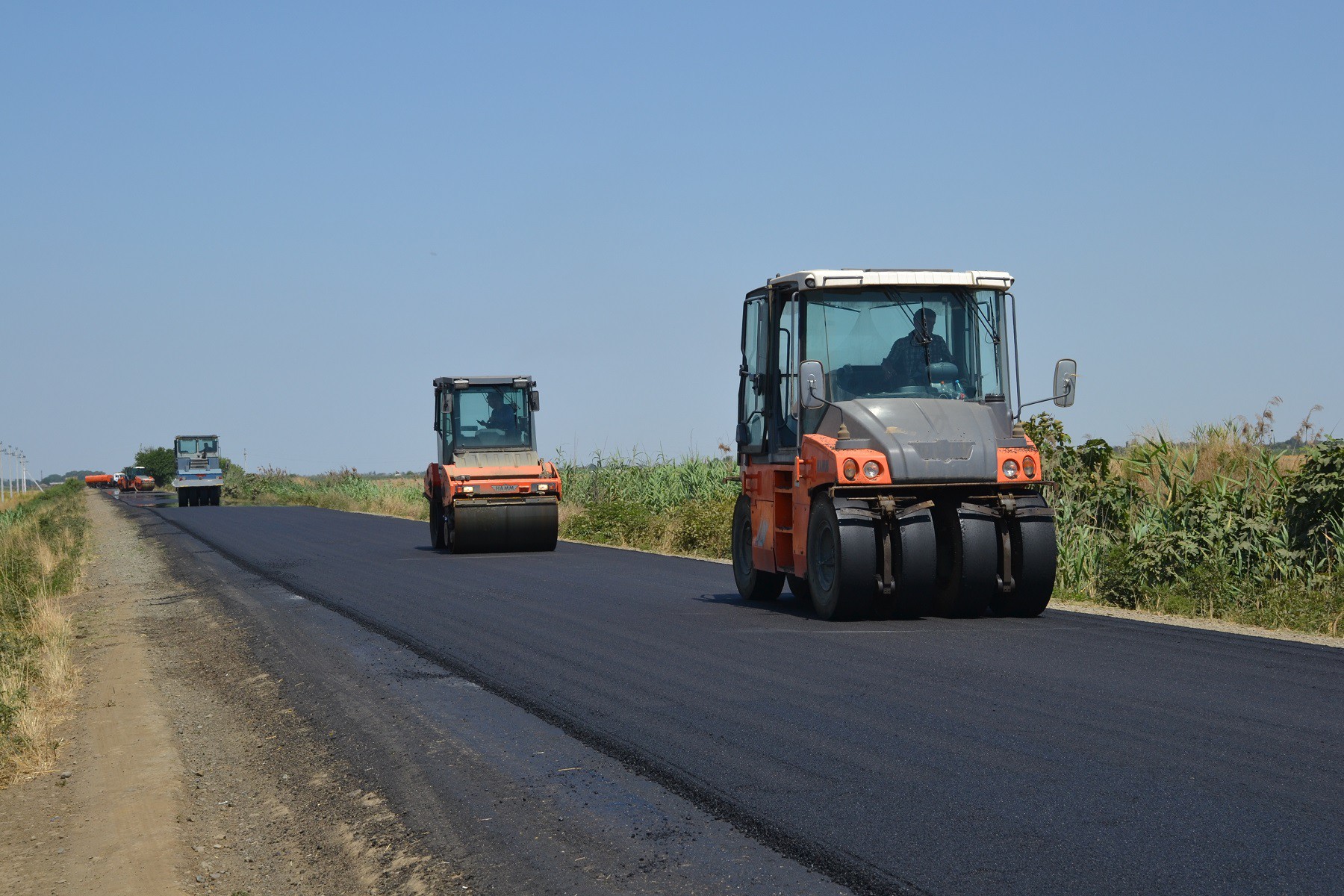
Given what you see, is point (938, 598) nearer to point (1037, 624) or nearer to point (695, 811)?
point (1037, 624)

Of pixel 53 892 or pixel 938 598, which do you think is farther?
pixel 938 598

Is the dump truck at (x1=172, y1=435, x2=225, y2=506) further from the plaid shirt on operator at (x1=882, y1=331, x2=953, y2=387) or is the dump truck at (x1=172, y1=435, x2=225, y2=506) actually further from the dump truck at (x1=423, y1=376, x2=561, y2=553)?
the plaid shirt on operator at (x1=882, y1=331, x2=953, y2=387)

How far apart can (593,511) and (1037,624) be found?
1865 centimetres

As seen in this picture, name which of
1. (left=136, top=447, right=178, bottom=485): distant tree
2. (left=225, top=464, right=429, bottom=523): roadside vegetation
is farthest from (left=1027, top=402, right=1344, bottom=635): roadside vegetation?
(left=136, top=447, right=178, bottom=485): distant tree

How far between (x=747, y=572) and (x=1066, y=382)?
14.1ft

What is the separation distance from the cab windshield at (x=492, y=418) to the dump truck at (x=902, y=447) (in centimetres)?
1148

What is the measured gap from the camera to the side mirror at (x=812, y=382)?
40.7 feet

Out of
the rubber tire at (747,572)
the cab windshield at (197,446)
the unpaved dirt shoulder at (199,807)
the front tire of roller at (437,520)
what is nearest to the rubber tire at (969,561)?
the rubber tire at (747,572)

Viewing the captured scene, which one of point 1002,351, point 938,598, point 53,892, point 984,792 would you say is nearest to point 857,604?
point 938,598

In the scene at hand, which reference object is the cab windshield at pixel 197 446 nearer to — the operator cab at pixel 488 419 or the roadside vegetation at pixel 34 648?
the roadside vegetation at pixel 34 648

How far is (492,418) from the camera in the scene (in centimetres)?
2494

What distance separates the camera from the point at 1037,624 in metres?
12.1

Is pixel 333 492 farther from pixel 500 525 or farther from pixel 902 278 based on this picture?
pixel 902 278

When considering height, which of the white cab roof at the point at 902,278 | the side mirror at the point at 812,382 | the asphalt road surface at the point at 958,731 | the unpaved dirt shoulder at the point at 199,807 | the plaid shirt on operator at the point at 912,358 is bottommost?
the unpaved dirt shoulder at the point at 199,807
